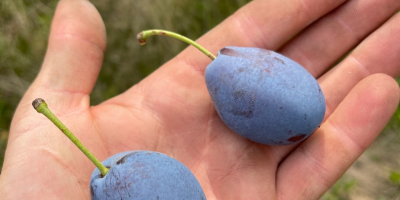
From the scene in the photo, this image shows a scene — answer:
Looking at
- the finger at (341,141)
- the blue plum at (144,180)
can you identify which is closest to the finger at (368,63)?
the finger at (341,141)

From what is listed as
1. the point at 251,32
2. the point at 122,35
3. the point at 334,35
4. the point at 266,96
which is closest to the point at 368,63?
the point at 334,35

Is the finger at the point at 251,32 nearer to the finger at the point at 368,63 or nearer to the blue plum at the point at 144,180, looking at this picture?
the finger at the point at 368,63

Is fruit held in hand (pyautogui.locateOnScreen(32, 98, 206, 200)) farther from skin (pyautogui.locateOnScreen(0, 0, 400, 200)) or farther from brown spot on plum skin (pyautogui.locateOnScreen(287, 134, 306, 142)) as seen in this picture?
brown spot on plum skin (pyautogui.locateOnScreen(287, 134, 306, 142))

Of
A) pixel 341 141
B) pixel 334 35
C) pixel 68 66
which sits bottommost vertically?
pixel 341 141

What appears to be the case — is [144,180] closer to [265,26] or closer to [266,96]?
[266,96]

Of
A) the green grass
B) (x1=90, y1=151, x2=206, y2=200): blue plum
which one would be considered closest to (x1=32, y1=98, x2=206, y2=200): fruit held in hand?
(x1=90, y1=151, x2=206, y2=200): blue plum

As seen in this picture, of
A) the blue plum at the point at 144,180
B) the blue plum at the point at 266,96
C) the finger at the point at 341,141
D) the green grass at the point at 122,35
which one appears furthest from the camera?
the green grass at the point at 122,35
